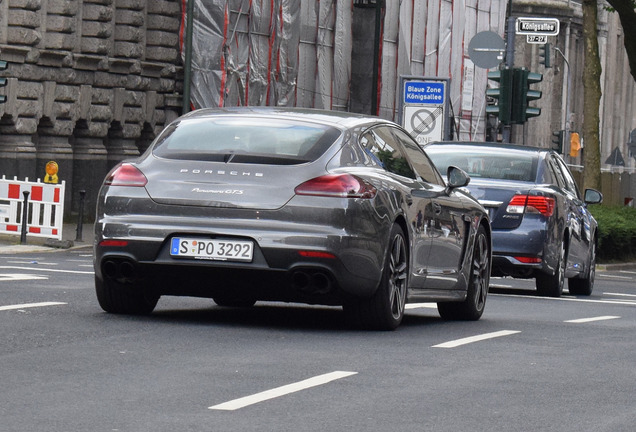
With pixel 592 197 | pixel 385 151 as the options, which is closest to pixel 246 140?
pixel 385 151

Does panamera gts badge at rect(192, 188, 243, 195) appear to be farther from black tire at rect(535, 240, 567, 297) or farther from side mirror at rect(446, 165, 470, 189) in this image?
black tire at rect(535, 240, 567, 297)

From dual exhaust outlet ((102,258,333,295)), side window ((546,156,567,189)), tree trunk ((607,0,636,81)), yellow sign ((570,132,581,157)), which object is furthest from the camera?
yellow sign ((570,132,581,157))

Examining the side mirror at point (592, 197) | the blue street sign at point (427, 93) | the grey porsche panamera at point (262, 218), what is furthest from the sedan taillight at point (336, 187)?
the blue street sign at point (427, 93)

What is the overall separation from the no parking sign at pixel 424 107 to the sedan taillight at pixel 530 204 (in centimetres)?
1063

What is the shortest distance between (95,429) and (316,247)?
4.20 meters

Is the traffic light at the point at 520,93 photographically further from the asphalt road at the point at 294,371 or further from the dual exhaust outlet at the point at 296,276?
the dual exhaust outlet at the point at 296,276

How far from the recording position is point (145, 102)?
39094 millimetres

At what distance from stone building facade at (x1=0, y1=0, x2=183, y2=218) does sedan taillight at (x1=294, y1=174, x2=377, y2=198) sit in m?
23.8

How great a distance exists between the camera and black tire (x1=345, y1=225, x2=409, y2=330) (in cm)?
1117

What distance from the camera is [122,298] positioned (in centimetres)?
1154

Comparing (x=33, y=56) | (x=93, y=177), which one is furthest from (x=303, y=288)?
(x=93, y=177)

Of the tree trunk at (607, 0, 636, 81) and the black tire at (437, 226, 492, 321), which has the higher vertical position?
the tree trunk at (607, 0, 636, 81)

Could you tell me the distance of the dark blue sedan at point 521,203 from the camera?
704 inches

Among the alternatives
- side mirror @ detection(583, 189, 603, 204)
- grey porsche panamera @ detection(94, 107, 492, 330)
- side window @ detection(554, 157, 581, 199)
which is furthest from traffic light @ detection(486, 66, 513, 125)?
grey porsche panamera @ detection(94, 107, 492, 330)
